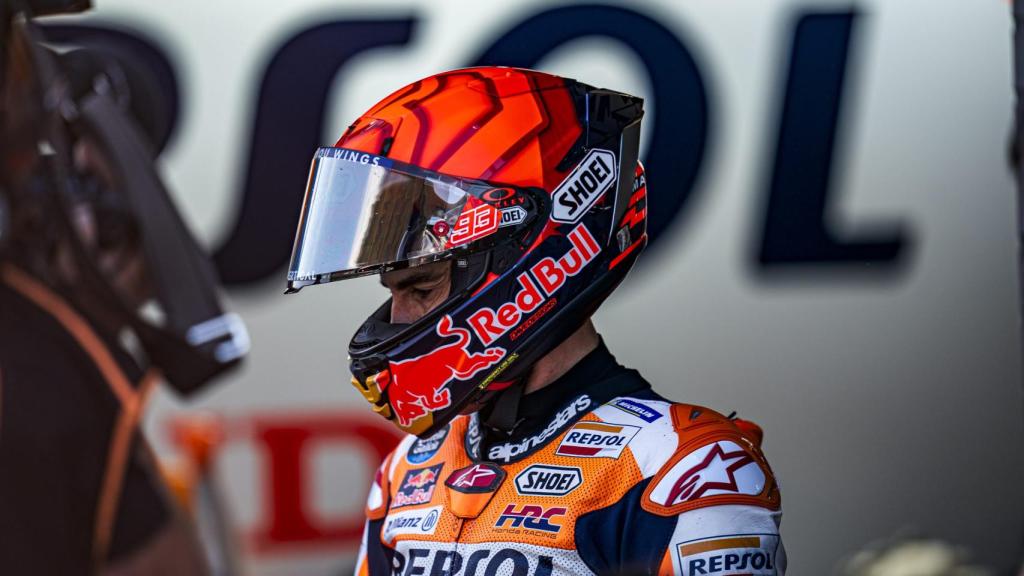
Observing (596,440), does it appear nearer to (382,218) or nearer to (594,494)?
(594,494)

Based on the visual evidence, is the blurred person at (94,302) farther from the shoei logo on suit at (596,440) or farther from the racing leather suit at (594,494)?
the shoei logo on suit at (596,440)

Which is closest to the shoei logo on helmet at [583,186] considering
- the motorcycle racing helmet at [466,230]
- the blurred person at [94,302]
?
the motorcycle racing helmet at [466,230]

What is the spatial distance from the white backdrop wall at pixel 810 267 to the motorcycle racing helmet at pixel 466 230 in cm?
146

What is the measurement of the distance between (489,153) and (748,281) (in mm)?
1628

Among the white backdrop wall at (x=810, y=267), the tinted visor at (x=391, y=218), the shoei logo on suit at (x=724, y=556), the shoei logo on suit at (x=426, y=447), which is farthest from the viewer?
the white backdrop wall at (x=810, y=267)

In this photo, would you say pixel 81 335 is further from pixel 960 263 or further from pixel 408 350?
pixel 960 263

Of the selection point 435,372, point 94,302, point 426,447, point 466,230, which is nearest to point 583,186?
point 466,230

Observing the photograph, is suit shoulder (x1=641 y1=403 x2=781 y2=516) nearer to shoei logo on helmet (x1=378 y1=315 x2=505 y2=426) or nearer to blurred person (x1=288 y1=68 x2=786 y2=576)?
blurred person (x1=288 y1=68 x2=786 y2=576)

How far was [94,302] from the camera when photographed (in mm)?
2715

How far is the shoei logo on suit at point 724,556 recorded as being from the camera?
1.01 meters

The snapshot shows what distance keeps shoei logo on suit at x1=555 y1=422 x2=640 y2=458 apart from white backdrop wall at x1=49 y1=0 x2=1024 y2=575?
150cm

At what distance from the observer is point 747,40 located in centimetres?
265

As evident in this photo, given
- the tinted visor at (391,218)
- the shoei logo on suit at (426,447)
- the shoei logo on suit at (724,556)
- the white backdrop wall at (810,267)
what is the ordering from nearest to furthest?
the shoei logo on suit at (724,556) < the tinted visor at (391,218) < the shoei logo on suit at (426,447) < the white backdrop wall at (810,267)

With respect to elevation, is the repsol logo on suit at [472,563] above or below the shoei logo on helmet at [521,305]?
below
